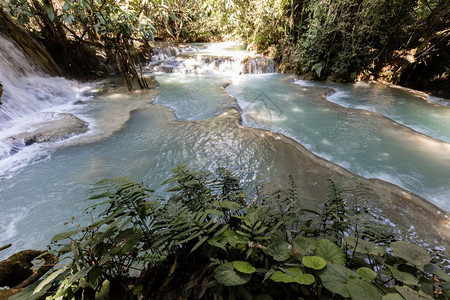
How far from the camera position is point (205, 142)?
4.49 m

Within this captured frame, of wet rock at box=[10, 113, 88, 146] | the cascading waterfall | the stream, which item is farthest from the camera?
the cascading waterfall

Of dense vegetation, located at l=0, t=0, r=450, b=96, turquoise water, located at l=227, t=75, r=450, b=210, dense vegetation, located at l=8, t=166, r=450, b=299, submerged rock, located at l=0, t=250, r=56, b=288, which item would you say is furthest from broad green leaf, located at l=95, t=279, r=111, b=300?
dense vegetation, located at l=0, t=0, r=450, b=96

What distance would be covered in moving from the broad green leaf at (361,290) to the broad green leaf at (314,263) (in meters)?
0.11

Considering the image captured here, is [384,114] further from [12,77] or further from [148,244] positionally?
[12,77]

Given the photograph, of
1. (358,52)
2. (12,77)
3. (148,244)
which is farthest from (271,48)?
(148,244)

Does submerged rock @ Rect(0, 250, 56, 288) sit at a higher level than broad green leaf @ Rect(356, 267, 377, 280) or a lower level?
lower

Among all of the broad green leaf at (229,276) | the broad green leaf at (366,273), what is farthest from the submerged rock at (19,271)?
the broad green leaf at (366,273)

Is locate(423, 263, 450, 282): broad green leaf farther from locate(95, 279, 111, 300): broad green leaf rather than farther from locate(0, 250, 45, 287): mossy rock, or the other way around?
locate(0, 250, 45, 287): mossy rock

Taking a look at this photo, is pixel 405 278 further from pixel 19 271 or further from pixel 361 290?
pixel 19 271

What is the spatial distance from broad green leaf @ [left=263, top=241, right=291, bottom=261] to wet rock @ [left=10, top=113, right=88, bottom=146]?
535 centimetres

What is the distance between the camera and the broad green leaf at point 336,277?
866 mm

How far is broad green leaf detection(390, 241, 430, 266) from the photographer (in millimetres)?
1012

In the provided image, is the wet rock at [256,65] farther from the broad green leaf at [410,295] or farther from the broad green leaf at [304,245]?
the broad green leaf at [410,295]

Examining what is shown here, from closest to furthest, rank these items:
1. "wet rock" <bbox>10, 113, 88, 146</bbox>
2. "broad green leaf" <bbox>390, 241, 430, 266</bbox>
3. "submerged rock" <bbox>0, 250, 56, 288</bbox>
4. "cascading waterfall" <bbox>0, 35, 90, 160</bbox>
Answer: "broad green leaf" <bbox>390, 241, 430, 266</bbox> → "submerged rock" <bbox>0, 250, 56, 288</bbox> → "wet rock" <bbox>10, 113, 88, 146</bbox> → "cascading waterfall" <bbox>0, 35, 90, 160</bbox>
